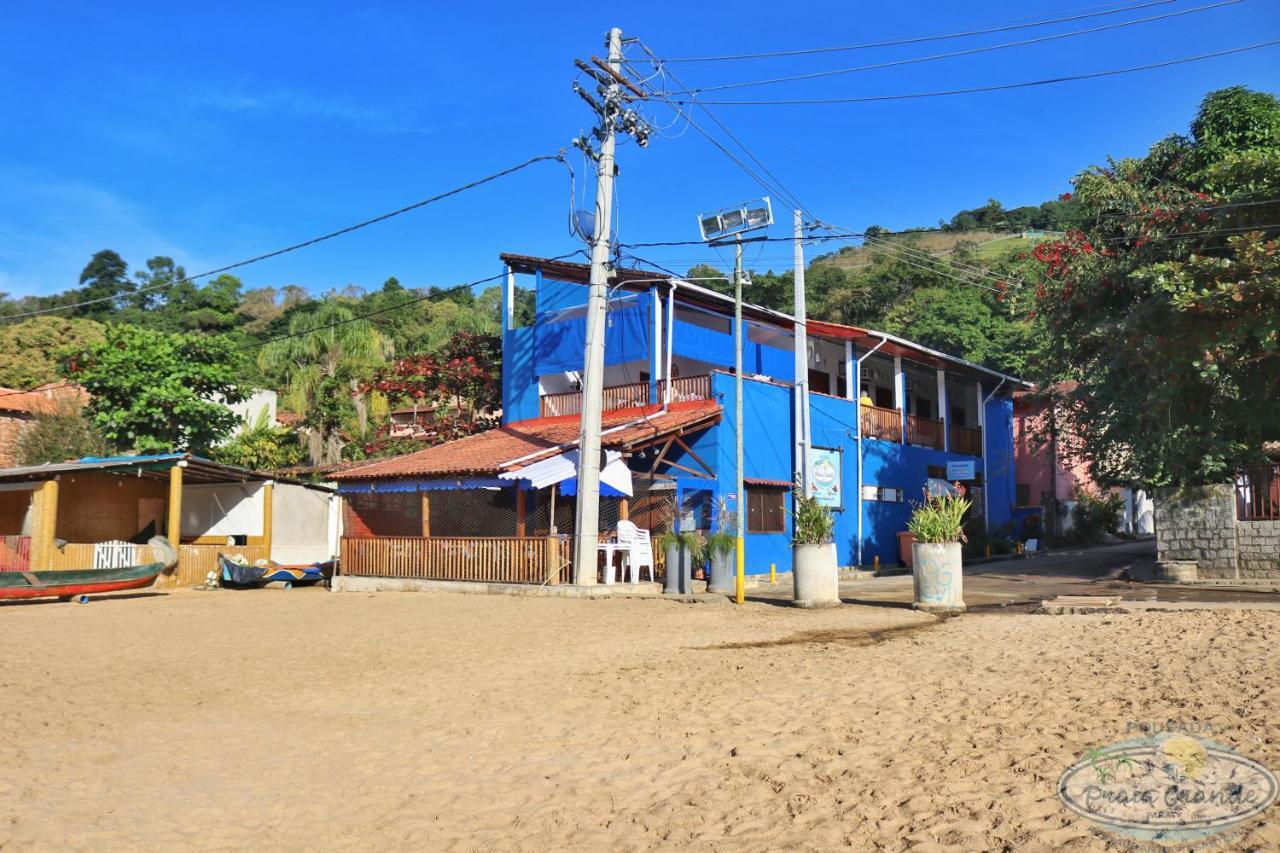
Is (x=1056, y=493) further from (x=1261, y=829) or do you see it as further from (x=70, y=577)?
(x=1261, y=829)

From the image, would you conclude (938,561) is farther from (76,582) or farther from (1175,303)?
(76,582)

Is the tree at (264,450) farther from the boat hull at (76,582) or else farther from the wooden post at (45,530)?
the boat hull at (76,582)

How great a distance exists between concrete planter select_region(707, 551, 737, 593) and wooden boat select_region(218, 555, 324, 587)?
10.9 metres

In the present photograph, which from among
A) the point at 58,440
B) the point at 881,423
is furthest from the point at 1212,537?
the point at 58,440

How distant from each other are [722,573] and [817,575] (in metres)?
3.55

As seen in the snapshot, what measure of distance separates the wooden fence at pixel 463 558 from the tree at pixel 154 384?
851 centimetres

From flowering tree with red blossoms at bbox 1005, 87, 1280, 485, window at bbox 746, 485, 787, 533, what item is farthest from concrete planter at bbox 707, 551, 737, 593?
flowering tree with red blossoms at bbox 1005, 87, 1280, 485

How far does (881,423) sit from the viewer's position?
27.1 meters

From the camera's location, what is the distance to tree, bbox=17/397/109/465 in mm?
32562

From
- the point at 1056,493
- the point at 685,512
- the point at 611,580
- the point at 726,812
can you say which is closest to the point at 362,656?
the point at 726,812

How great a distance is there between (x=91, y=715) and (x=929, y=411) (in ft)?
95.9

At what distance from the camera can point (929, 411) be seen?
110 feet

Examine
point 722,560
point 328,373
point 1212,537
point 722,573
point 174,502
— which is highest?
point 328,373

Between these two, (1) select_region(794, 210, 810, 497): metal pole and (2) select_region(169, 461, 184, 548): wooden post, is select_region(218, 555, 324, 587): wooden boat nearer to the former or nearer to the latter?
(2) select_region(169, 461, 184, 548): wooden post
